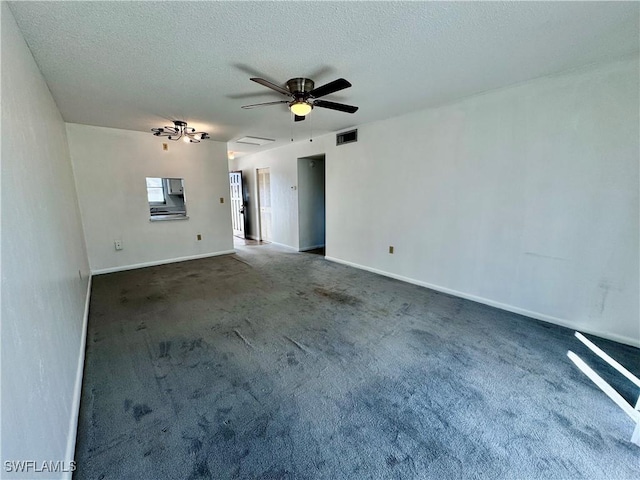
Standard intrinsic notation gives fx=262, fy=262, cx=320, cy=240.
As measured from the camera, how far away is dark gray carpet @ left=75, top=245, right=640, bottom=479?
128 centimetres

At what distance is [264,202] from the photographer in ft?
22.4

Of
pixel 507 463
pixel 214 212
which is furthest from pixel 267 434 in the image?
pixel 214 212

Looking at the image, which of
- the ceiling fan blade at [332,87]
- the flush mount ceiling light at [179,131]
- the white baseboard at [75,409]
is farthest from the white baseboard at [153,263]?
the ceiling fan blade at [332,87]

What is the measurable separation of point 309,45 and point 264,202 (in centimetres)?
512

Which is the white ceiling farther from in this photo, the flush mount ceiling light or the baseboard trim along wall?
the baseboard trim along wall

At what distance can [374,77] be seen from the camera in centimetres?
244

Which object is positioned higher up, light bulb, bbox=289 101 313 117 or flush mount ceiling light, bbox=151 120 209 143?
flush mount ceiling light, bbox=151 120 209 143

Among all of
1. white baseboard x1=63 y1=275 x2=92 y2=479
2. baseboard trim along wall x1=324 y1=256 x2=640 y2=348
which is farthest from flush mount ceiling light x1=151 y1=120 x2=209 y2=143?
baseboard trim along wall x1=324 y1=256 x2=640 y2=348

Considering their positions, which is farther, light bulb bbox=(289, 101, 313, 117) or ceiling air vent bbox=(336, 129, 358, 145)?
ceiling air vent bbox=(336, 129, 358, 145)

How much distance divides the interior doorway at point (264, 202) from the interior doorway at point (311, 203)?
→ 1230 millimetres

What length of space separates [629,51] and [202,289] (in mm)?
4750

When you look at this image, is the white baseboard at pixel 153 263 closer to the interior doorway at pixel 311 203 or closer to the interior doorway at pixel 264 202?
the interior doorway at pixel 264 202

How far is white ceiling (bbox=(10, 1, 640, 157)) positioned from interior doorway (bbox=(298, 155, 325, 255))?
8.92ft

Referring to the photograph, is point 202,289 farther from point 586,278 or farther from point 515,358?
point 586,278
